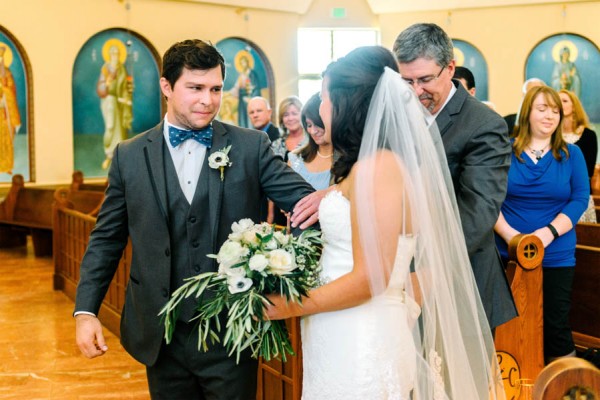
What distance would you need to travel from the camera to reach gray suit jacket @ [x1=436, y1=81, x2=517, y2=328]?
8.30 ft

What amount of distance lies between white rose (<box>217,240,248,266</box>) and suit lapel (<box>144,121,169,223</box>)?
0.39 m

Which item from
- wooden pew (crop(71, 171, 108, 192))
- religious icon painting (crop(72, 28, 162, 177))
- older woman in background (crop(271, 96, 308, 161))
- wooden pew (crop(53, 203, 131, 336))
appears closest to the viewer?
older woman in background (crop(271, 96, 308, 161))

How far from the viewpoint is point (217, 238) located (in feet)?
8.00

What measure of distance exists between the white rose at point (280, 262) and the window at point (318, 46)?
12699mm

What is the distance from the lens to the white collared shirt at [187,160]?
250 centimetres

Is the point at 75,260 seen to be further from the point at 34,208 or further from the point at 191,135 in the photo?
the point at 191,135

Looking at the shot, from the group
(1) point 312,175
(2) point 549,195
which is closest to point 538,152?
(2) point 549,195

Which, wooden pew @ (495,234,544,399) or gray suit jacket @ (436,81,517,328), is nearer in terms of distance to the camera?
gray suit jacket @ (436,81,517,328)

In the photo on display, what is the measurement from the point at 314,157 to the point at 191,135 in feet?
7.07

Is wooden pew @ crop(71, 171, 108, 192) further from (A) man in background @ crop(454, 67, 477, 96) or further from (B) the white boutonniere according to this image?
(B) the white boutonniere

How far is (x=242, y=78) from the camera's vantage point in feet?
45.7

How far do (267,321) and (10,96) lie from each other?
10702 mm

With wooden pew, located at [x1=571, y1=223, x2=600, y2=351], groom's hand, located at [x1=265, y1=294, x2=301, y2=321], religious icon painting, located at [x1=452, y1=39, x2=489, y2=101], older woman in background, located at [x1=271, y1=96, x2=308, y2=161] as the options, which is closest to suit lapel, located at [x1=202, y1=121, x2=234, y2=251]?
groom's hand, located at [x1=265, y1=294, x2=301, y2=321]

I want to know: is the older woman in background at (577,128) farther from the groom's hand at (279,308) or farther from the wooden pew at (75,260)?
the groom's hand at (279,308)
